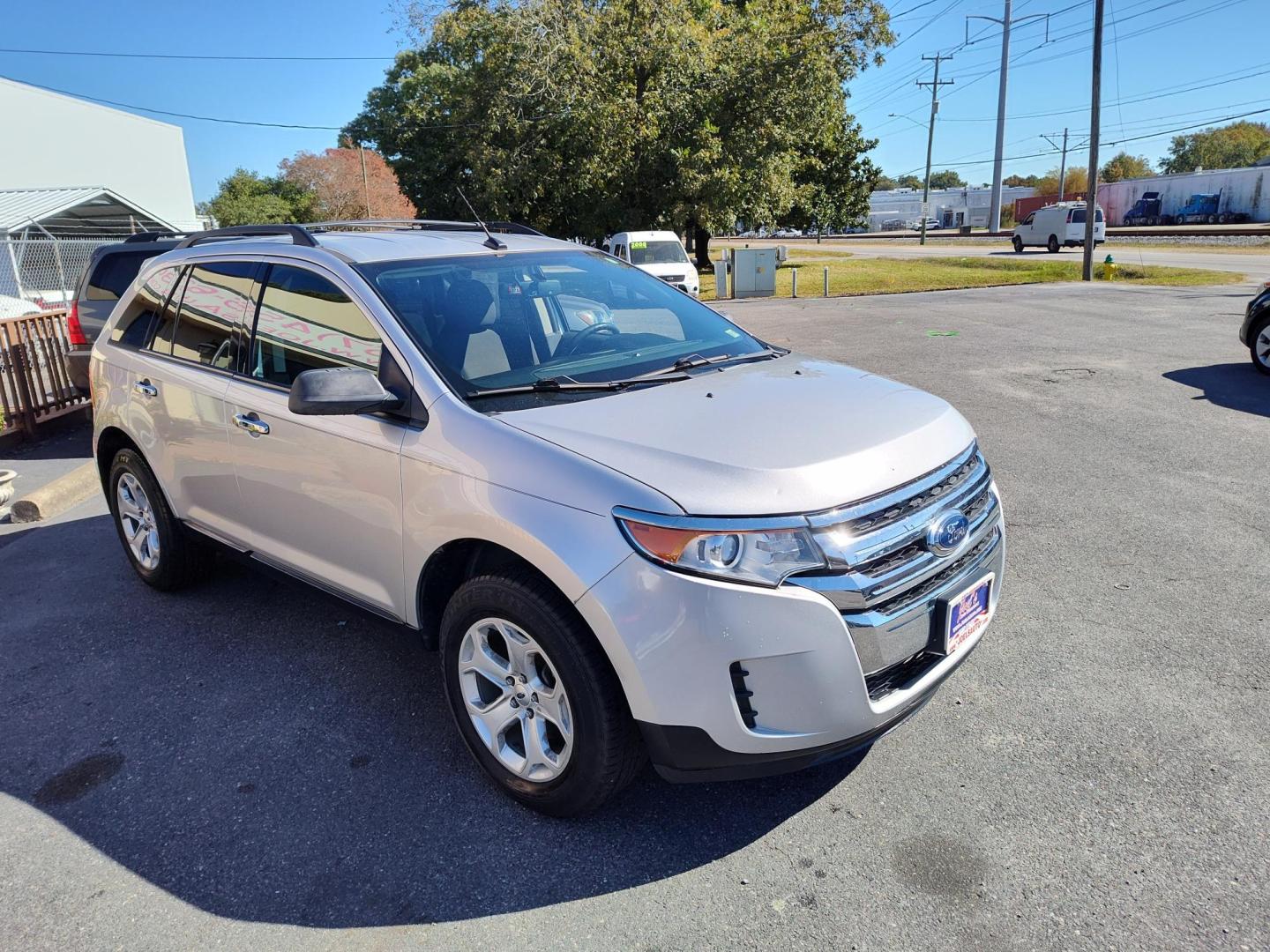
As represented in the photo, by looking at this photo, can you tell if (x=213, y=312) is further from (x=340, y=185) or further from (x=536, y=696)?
(x=340, y=185)

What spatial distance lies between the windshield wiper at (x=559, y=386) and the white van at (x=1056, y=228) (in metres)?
40.3

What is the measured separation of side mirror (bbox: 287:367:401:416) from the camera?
3.05 meters

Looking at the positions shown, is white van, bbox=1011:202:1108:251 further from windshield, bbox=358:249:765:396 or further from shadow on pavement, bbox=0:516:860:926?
shadow on pavement, bbox=0:516:860:926

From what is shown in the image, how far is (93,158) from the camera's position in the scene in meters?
42.6

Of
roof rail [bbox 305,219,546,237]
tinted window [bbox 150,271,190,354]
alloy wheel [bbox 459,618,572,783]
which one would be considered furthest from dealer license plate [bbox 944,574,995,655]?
tinted window [bbox 150,271,190,354]

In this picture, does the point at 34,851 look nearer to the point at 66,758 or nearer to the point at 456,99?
the point at 66,758

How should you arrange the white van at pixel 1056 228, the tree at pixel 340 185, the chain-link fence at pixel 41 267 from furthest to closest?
the tree at pixel 340 185 < the white van at pixel 1056 228 < the chain-link fence at pixel 41 267

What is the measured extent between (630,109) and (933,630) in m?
27.4

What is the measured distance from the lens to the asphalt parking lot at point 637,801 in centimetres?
258

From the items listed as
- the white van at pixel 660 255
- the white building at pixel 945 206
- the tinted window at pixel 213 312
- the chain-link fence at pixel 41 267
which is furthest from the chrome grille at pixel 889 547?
the white building at pixel 945 206

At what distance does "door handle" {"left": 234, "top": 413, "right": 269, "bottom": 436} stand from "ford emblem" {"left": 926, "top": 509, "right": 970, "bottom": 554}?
2.69 m

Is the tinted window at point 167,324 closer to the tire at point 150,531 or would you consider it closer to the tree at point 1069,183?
the tire at point 150,531

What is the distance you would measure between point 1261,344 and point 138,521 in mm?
10731

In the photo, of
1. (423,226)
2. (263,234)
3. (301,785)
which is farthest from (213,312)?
(301,785)
